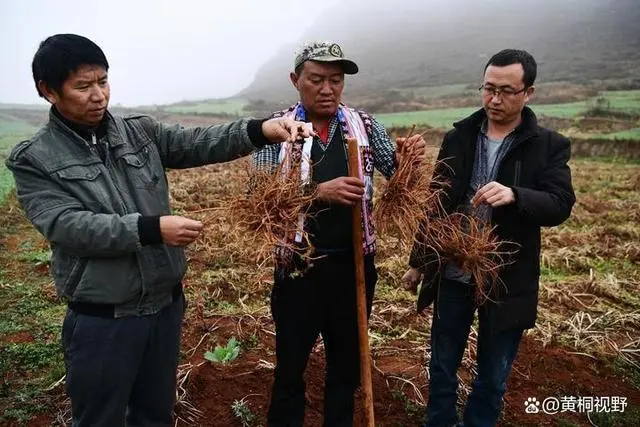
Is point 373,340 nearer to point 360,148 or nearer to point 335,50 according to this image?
point 360,148

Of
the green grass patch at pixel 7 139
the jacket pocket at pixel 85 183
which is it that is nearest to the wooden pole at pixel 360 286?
the jacket pocket at pixel 85 183

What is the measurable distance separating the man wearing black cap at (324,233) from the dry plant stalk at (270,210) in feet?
0.28

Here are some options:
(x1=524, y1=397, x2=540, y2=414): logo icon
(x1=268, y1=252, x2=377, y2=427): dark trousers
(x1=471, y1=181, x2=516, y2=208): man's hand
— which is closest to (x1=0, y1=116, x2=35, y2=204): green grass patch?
(x1=268, y1=252, x2=377, y2=427): dark trousers

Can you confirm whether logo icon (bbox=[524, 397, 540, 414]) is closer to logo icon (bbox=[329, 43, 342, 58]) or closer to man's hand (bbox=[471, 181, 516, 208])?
man's hand (bbox=[471, 181, 516, 208])

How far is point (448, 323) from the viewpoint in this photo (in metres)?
2.47

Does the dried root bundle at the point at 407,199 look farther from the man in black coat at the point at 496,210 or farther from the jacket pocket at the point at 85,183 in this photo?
the jacket pocket at the point at 85,183

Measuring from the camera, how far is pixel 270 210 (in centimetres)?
196

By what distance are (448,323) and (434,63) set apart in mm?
52744

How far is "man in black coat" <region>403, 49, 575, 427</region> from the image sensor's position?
7.11 ft

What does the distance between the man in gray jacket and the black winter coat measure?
2.87 feet

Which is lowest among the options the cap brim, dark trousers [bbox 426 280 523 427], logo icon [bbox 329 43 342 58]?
dark trousers [bbox 426 280 523 427]

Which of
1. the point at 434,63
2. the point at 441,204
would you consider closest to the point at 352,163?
the point at 441,204

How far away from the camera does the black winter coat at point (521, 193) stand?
2.12 metres

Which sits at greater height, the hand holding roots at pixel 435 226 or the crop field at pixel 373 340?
the hand holding roots at pixel 435 226
